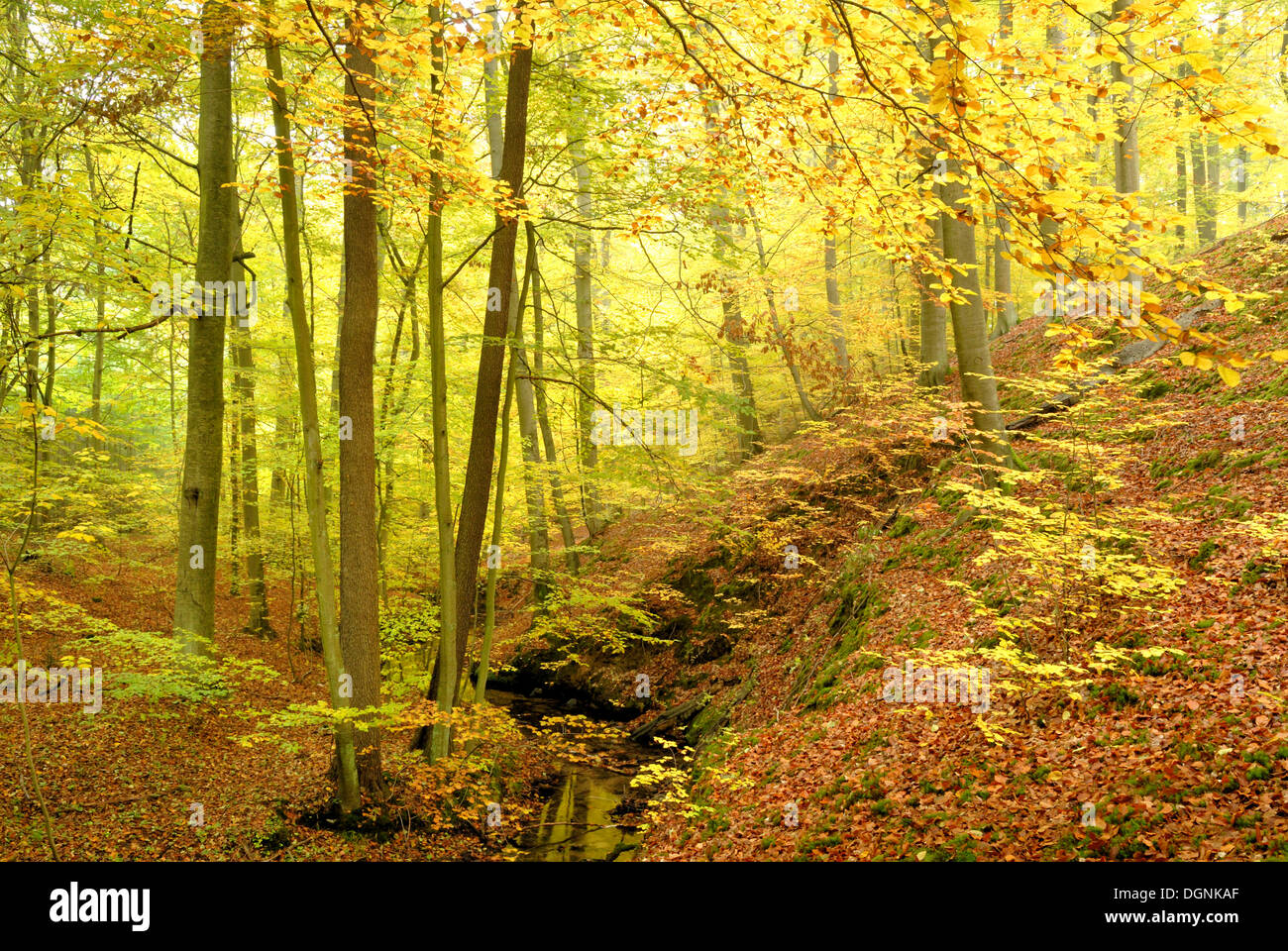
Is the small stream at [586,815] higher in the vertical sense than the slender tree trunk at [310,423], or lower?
lower

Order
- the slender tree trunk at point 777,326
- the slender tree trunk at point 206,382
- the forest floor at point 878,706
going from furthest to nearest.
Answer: the slender tree trunk at point 777,326
the slender tree trunk at point 206,382
the forest floor at point 878,706

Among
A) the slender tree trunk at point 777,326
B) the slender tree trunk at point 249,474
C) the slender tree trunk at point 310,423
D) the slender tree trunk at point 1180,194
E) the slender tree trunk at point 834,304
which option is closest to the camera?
the slender tree trunk at point 310,423

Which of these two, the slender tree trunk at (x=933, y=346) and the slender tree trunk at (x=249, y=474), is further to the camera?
the slender tree trunk at (x=249, y=474)

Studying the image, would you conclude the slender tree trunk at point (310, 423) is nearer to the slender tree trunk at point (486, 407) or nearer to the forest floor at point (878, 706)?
the forest floor at point (878, 706)

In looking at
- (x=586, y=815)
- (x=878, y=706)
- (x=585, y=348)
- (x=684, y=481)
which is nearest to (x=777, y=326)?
(x=585, y=348)

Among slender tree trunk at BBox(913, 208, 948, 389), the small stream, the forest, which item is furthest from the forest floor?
slender tree trunk at BBox(913, 208, 948, 389)

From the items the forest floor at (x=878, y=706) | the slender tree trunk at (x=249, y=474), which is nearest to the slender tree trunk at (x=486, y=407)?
the forest floor at (x=878, y=706)

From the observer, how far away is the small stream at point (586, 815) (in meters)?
7.40

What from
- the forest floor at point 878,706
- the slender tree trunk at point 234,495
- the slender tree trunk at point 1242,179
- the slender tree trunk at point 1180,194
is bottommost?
the forest floor at point 878,706

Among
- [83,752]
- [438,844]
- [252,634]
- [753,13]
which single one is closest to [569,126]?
[753,13]

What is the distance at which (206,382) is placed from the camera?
8.45m

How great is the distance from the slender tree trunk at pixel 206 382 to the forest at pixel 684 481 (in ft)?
0.16

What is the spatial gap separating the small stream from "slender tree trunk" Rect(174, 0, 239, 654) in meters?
4.60
